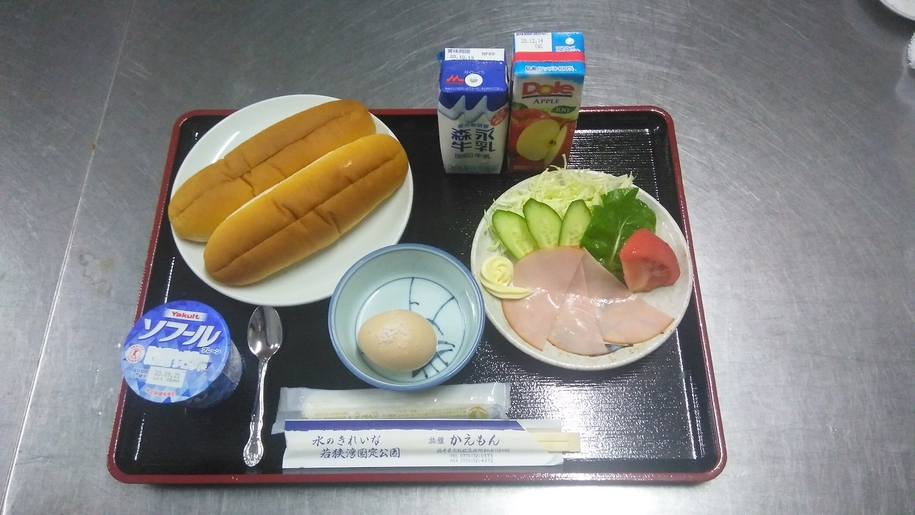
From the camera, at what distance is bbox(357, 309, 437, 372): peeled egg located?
113cm

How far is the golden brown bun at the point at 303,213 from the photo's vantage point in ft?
4.00

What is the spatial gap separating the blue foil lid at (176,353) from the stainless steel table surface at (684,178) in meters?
0.28

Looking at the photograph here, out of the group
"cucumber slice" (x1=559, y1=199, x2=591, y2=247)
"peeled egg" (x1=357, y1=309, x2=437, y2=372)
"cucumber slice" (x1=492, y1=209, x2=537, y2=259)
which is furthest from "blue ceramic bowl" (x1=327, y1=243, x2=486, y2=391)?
"cucumber slice" (x1=559, y1=199, x2=591, y2=247)

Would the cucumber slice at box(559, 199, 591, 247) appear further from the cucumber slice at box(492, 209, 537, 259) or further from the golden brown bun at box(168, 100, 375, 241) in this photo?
the golden brown bun at box(168, 100, 375, 241)

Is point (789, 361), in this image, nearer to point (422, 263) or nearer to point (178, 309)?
point (422, 263)

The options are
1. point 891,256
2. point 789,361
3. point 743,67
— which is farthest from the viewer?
point 743,67

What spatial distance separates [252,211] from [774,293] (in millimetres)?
1257

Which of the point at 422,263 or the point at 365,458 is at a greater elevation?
the point at 422,263

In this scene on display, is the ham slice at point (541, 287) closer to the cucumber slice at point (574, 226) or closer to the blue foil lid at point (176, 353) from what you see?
the cucumber slice at point (574, 226)

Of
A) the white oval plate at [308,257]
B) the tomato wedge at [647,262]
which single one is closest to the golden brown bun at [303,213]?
the white oval plate at [308,257]

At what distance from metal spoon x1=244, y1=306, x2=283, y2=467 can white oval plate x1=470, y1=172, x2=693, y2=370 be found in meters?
0.46

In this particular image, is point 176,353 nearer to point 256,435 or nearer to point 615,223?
point 256,435

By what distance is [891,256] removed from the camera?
57.2 inches

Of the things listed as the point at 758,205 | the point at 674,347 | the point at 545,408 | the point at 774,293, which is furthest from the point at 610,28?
the point at 545,408
